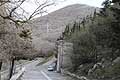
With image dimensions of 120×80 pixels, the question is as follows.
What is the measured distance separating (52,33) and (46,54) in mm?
17108

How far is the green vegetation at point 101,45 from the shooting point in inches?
1319

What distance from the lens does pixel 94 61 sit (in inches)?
1975

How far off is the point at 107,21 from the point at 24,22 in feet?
86.6

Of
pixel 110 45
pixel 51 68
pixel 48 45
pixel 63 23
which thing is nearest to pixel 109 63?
pixel 110 45

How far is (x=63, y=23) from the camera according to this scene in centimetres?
16150

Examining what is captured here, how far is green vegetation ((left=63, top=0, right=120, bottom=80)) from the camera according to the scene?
33500 millimetres

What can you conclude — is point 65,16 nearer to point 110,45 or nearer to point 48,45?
point 48,45

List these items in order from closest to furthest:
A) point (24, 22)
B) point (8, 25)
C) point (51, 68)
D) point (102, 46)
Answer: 1. point (24, 22)
2. point (8, 25)
3. point (102, 46)
4. point (51, 68)

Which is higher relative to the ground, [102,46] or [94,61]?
[102,46]

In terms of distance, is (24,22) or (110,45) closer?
(24,22)

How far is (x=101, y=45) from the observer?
1604 inches

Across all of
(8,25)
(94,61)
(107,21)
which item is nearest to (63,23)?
(94,61)

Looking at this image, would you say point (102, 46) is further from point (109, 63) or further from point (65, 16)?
point (65, 16)

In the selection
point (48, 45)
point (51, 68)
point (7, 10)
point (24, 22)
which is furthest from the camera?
point (48, 45)
